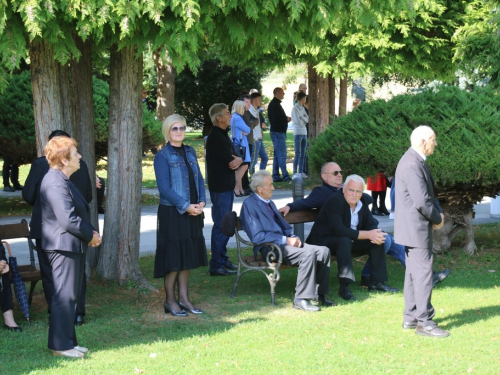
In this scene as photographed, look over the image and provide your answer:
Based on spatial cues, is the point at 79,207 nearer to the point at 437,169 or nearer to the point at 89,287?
the point at 89,287

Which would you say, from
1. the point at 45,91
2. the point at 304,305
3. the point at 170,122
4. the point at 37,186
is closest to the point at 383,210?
the point at 304,305

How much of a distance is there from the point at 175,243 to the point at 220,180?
201 cm

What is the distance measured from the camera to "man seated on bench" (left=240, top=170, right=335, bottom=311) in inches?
305

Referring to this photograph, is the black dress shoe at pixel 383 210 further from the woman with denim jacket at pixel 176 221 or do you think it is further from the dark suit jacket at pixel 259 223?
the woman with denim jacket at pixel 176 221

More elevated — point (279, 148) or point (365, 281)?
point (279, 148)

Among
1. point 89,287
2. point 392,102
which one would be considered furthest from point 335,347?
point 392,102

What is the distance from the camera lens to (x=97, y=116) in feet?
46.4

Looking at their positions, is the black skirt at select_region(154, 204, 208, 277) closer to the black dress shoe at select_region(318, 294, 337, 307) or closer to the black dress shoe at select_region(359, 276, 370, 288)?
the black dress shoe at select_region(318, 294, 337, 307)

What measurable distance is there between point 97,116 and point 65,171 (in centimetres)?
808

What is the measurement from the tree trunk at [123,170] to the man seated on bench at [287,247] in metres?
1.27

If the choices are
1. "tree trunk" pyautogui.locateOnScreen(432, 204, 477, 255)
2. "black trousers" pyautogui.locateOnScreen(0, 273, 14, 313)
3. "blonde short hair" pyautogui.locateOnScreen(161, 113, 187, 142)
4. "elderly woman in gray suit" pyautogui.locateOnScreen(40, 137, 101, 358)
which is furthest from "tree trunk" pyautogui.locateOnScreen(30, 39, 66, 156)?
"tree trunk" pyautogui.locateOnScreen(432, 204, 477, 255)

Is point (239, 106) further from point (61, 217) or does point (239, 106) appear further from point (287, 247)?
point (61, 217)

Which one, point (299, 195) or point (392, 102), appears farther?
point (392, 102)

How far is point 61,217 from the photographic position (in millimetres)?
6121
